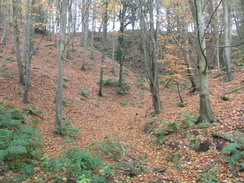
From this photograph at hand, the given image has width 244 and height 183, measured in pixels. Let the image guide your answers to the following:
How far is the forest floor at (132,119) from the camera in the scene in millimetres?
4184

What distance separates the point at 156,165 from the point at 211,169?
4.44 feet

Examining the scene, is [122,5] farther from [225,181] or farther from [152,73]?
[225,181]

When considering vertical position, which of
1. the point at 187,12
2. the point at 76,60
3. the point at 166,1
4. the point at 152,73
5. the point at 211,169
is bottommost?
the point at 211,169

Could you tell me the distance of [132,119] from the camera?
34.0 ft

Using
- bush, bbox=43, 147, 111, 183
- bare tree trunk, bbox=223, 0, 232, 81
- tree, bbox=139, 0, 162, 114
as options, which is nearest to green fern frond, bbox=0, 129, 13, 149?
bush, bbox=43, 147, 111, 183

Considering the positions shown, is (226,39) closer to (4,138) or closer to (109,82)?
(109,82)

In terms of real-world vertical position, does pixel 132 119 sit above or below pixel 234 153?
below

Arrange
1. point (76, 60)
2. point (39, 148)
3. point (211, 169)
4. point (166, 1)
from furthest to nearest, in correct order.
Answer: point (76, 60), point (166, 1), point (39, 148), point (211, 169)

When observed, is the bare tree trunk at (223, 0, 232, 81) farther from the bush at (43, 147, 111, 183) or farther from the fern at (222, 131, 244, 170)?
the bush at (43, 147, 111, 183)

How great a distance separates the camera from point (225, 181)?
3.29 m

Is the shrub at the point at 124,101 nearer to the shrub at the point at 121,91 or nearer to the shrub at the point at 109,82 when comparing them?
the shrub at the point at 121,91

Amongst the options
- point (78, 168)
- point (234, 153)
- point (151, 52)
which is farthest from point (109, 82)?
point (234, 153)

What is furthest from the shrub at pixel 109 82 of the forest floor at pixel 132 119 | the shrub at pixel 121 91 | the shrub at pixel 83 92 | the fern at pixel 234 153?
the fern at pixel 234 153

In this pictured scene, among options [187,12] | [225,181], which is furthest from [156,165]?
[187,12]
